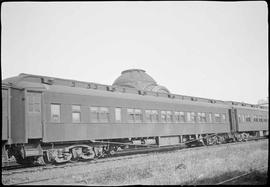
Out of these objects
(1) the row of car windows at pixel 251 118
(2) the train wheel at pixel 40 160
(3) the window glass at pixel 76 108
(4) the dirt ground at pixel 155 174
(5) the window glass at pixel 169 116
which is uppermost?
(3) the window glass at pixel 76 108

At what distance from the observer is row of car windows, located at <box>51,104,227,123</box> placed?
14.4m

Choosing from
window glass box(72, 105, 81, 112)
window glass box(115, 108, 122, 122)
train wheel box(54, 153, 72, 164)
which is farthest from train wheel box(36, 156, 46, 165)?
window glass box(115, 108, 122, 122)

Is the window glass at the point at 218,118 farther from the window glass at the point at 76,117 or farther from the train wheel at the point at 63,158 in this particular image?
the train wheel at the point at 63,158

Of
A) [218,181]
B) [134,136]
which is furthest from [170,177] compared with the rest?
[134,136]

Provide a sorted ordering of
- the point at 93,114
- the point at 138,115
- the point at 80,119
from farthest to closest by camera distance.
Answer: the point at 138,115
the point at 93,114
the point at 80,119

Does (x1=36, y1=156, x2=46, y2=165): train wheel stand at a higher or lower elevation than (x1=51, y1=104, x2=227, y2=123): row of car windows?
lower

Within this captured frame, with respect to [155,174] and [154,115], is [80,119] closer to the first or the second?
[155,174]

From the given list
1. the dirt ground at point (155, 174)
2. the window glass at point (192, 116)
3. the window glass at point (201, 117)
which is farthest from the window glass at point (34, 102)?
the window glass at point (201, 117)

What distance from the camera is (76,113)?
1455cm

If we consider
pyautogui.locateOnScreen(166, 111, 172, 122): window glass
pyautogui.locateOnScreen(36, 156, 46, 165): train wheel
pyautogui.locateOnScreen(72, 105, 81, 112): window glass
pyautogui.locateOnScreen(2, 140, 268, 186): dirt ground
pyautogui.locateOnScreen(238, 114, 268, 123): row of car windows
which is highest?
pyautogui.locateOnScreen(72, 105, 81, 112): window glass

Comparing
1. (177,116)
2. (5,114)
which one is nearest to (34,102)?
(5,114)

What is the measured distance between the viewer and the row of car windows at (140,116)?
47.3ft

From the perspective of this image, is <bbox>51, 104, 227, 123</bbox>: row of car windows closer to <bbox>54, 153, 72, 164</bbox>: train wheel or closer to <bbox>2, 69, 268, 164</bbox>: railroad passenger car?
<bbox>2, 69, 268, 164</bbox>: railroad passenger car

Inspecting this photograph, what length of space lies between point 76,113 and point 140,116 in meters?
4.92
